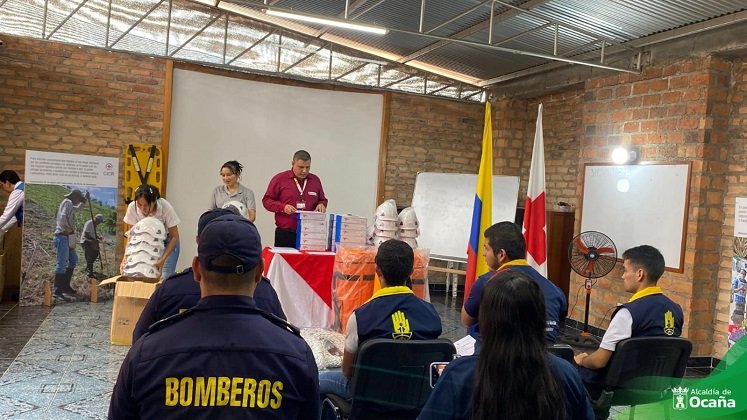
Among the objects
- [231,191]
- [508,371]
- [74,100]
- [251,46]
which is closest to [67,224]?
A: [74,100]

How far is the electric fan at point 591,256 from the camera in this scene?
6.12 metres

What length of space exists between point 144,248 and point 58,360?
1065 mm

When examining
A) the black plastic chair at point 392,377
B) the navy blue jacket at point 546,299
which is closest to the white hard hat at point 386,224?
the navy blue jacket at point 546,299

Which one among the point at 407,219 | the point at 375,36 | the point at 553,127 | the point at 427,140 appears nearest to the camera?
the point at 407,219

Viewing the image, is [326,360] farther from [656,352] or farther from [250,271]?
[250,271]

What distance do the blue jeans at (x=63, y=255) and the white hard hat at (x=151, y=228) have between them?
2.02 meters

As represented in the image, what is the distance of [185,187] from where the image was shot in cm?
804

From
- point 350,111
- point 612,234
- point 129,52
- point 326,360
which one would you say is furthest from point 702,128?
point 129,52

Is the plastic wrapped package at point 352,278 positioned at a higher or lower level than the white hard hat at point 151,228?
lower

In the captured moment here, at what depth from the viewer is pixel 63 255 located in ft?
22.1

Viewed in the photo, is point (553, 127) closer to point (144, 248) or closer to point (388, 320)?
point (144, 248)

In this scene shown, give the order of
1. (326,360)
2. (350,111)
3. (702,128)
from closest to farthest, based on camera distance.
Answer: (326,360)
(702,128)
(350,111)

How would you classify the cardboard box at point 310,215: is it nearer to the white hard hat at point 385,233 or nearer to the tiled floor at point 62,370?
the white hard hat at point 385,233

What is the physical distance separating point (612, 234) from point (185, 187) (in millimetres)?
5256
